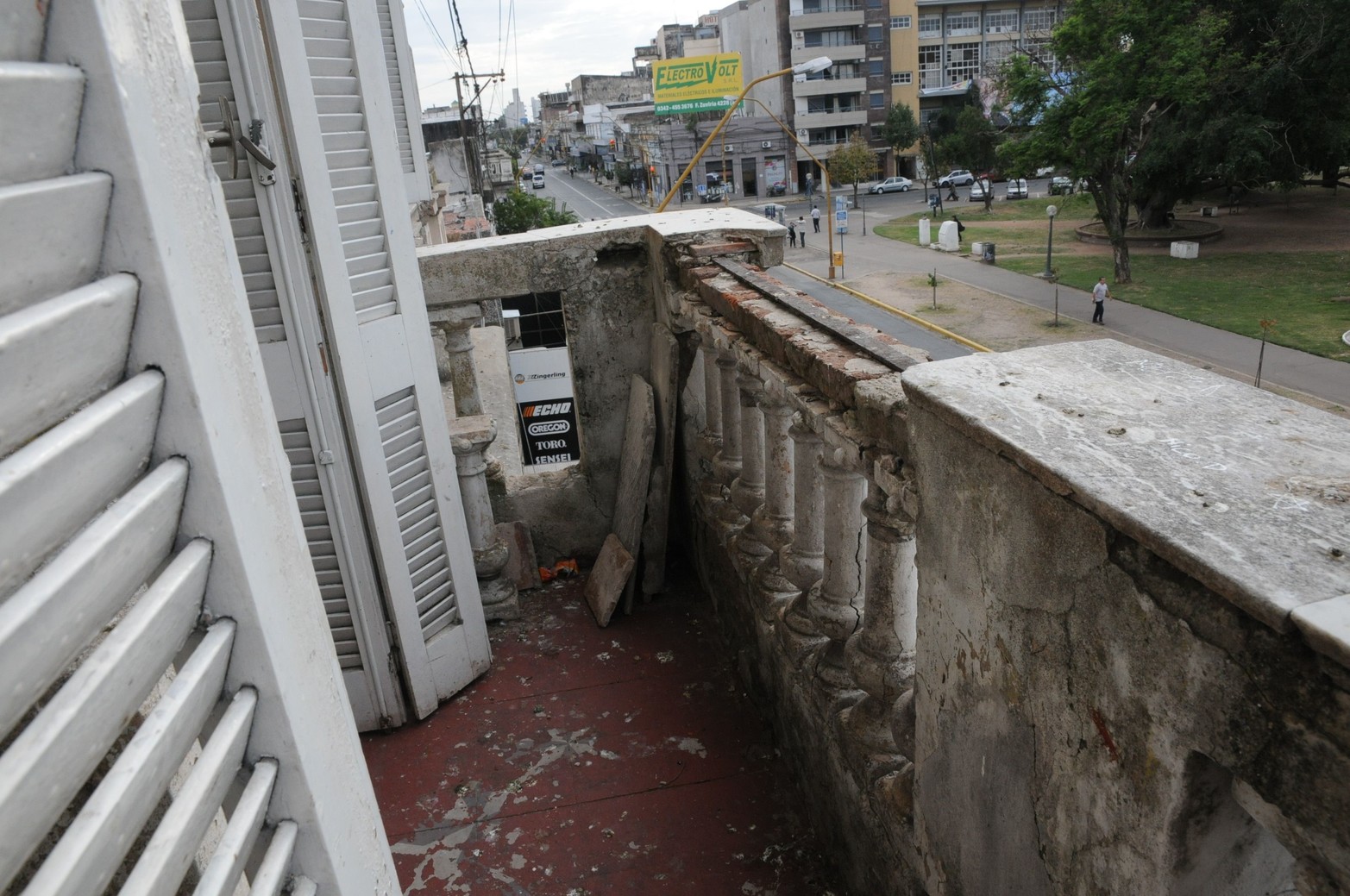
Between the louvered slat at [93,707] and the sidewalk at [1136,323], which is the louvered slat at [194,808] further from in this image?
the sidewalk at [1136,323]

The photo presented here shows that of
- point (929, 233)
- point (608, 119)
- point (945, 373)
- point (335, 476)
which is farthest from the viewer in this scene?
point (608, 119)

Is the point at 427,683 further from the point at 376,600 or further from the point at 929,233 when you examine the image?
the point at 929,233

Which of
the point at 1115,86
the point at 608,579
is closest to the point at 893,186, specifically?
the point at 1115,86

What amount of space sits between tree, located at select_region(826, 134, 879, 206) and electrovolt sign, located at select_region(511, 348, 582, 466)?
38150mm

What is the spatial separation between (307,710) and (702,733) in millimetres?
3419

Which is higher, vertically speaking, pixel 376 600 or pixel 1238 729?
pixel 1238 729

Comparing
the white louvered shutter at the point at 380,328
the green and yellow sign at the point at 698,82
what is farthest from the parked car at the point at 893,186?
the white louvered shutter at the point at 380,328

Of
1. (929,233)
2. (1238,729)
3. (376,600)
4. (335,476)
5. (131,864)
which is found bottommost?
(929,233)

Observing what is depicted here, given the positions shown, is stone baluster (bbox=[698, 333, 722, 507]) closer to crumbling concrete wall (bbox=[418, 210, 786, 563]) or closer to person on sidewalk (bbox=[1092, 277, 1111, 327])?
crumbling concrete wall (bbox=[418, 210, 786, 563])

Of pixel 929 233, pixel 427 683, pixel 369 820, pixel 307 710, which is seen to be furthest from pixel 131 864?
pixel 929 233

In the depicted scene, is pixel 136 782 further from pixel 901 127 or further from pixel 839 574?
pixel 901 127

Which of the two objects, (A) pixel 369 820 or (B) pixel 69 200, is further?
(A) pixel 369 820

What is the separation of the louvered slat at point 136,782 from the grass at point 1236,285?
18.8 metres

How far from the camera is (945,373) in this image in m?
2.21
